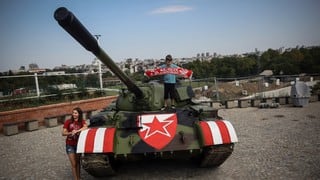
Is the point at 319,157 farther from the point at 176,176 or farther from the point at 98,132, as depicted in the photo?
the point at 98,132

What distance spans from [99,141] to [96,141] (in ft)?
0.19

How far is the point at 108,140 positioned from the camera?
17.0 ft

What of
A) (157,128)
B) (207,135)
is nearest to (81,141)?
(157,128)

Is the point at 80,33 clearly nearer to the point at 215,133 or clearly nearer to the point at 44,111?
the point at 215,133

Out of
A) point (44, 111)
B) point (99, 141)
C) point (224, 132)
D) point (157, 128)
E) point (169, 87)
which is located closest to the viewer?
point (99, 141)

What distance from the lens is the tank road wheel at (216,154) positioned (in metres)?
5.38

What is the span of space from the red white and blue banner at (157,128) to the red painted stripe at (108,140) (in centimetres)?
49

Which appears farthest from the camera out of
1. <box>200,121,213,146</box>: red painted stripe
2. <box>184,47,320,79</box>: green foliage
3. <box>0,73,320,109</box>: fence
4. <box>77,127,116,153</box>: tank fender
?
<box>184,47,320,79</box>: green foliage

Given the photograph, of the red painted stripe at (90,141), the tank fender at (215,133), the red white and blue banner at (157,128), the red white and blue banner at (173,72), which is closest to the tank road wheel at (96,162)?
the red painted stripe at (90,141)

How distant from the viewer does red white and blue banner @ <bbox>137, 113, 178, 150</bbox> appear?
17.5 feet

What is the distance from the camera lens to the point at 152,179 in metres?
5.73

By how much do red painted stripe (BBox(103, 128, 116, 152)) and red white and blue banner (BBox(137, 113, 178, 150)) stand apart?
487 mm

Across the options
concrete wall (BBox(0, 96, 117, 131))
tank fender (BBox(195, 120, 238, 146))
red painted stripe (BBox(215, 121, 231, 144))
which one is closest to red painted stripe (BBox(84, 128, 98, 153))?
tank fender (BBox(195, 120, 238, 146))

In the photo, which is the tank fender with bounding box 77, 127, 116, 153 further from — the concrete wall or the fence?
the concrete wall
